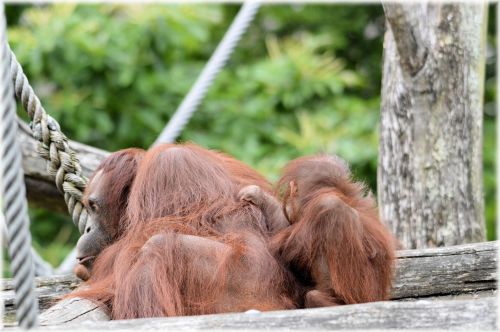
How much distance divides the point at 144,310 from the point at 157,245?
0.22 metres

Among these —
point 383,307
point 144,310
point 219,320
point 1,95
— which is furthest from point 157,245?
point 1,95

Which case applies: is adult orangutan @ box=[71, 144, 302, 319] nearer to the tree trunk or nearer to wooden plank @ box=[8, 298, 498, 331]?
wooden plank @ box=[8, 298, 498, 331]

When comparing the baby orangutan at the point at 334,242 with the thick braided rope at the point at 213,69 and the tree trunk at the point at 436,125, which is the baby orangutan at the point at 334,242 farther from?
the thick braided rope at the point at 213,69

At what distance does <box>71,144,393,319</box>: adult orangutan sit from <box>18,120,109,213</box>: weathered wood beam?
135 cm

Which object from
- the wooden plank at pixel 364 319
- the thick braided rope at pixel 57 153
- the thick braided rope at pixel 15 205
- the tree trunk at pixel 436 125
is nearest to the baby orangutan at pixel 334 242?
the wooden plank at pixel 364 319

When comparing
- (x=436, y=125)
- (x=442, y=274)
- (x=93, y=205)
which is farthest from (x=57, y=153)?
(x=436, y=125)

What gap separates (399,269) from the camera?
10.3ft

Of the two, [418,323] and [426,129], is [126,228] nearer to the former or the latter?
[418,323]

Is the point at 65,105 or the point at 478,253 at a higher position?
the point at 65,105

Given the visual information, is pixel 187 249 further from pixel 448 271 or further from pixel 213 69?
pixel 213 69

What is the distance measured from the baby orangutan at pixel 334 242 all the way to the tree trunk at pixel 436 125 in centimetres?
98

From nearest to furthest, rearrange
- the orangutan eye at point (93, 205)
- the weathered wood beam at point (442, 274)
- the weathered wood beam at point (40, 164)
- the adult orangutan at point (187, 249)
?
the adult orangutan at point (187, 249), the weathered wood beam at point (442, 274), the orangutan eye at point (93, 205), the weathered wood beam at point (40, 164)

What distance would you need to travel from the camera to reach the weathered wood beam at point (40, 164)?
434 centimetres

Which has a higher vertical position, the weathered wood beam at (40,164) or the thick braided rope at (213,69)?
the thick braided rope at (213,69)
